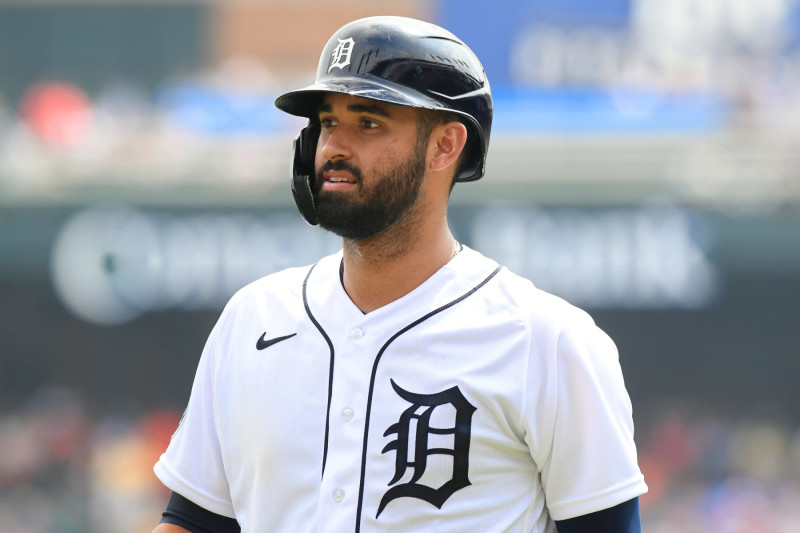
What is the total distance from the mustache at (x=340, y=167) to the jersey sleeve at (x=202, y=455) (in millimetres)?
335

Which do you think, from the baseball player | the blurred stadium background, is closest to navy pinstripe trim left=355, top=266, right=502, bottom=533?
the baseball player

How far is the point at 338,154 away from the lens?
2002 millimetres

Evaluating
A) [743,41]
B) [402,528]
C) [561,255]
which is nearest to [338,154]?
[402,528]

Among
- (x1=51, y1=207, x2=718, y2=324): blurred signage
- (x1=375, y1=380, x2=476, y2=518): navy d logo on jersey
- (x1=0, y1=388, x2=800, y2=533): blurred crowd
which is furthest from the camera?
(x1=51, y1=207, x2=718, y2=324): blurred signage

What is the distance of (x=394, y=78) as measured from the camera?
2037mm

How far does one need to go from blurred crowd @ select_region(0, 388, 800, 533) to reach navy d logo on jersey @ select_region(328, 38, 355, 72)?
9.06 meters

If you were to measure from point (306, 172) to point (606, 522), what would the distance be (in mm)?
769

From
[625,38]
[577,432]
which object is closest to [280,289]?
[577,432]

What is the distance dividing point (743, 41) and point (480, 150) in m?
12.7

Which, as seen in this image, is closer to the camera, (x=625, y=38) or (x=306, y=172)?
(x=306, y=172)

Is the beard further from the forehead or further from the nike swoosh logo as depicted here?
the nike swoosh logo

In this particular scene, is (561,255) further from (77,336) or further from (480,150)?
(480,150)

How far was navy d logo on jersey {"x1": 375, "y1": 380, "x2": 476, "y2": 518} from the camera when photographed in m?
1.92

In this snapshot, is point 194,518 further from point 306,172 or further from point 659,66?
point 659,66
